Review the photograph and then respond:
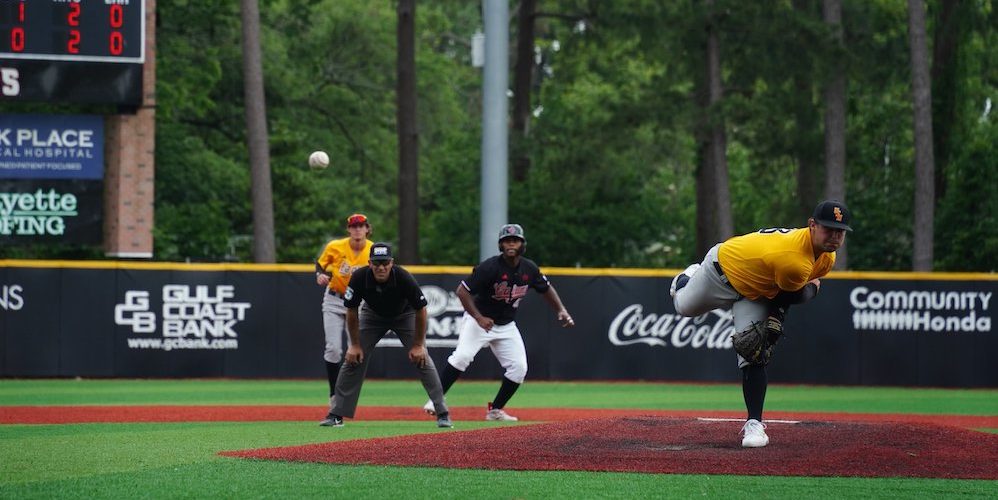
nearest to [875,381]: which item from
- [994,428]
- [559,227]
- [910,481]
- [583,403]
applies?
[583,403]

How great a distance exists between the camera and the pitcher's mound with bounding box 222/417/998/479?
793 centimetres

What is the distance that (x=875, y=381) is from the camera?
68.6 feet

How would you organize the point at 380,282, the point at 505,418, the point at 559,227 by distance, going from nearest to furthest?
the point at 380,282, the point at 505,418, the point at 559,227

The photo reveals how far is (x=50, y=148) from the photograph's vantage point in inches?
813

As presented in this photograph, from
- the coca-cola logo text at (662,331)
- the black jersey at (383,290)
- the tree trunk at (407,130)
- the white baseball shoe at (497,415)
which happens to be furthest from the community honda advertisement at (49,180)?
Result: the tree trunk at (407,130)

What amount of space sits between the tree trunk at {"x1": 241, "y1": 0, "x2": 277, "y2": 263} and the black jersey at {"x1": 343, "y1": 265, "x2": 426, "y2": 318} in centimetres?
1507

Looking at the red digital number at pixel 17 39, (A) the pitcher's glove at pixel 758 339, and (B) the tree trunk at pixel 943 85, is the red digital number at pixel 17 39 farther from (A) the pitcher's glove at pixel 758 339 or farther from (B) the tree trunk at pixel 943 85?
(B) the tree trunk at pixel 943 85

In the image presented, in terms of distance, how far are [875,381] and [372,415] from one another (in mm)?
10095

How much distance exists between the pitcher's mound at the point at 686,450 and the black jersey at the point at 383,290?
1761 mm

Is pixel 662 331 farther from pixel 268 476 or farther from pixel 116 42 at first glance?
pixel 268 476

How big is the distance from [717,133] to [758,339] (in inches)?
884

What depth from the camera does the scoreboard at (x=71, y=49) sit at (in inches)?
762

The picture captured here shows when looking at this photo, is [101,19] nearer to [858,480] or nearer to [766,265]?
[766,265]

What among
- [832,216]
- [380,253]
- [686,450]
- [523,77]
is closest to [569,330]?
[380,253]
